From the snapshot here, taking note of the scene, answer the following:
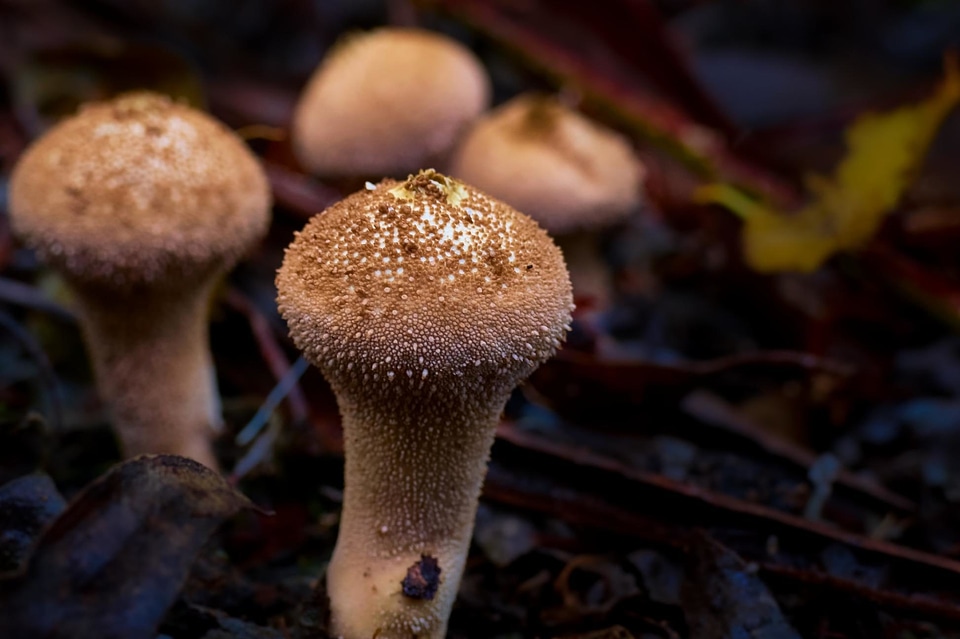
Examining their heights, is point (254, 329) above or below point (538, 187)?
below

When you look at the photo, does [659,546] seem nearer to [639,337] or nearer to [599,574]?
[599,574]

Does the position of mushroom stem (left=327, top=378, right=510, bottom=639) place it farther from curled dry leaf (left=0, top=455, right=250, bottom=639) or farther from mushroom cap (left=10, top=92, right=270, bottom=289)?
mushroom cap (left=10, top=92, right=270, bottom=289)

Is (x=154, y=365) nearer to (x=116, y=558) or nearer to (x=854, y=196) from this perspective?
(x=116, y=558)

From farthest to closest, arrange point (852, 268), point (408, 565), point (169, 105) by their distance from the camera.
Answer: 1. point (852, 268)
2. point (169, 105)
3. point (408, 565)

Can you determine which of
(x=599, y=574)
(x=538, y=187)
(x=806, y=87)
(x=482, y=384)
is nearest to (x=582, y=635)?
(x=599, y=574)

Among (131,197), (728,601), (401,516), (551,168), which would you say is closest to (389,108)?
(551,168)

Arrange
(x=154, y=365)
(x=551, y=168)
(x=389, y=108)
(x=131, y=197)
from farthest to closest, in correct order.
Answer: (x=551, y=168) < (x=389, y=108) < (x=154, y=365) < (x=131, y=197)
